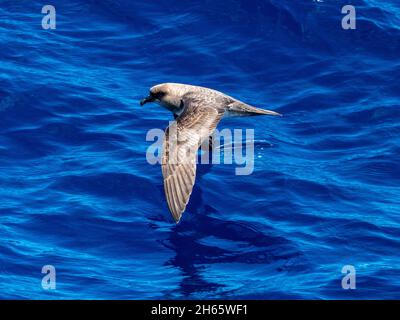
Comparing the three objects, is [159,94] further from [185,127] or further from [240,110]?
[185,127]

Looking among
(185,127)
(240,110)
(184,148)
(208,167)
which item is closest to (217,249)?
(184,148)

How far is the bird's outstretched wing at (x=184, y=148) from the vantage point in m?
12.9

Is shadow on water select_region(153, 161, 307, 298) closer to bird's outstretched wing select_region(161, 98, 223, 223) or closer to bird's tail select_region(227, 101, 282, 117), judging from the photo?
bird's outstretched wing select_region(161, 98, 223, 223)

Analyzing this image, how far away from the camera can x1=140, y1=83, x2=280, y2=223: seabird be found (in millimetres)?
12970

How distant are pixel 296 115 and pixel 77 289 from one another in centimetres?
656

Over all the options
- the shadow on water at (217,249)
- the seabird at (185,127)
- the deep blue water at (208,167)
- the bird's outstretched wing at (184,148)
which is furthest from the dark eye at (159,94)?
the shadow on water at (217,249)

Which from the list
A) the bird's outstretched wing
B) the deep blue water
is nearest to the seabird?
the bird's outstretched wing

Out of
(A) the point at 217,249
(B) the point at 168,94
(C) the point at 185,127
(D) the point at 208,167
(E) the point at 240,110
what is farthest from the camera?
(B) the point at 168,94

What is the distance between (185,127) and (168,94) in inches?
86.7

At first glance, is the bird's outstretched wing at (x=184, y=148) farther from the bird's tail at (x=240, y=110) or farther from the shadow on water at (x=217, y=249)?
the shadow on water at (x=217, y=249)

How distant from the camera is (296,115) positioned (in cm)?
1752

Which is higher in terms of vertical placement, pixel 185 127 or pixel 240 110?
pixel 240 110

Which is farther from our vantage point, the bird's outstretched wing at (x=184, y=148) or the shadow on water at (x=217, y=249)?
the bird's outstretched wing at (x=184, y=148)

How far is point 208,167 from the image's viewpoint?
16.0 meters
